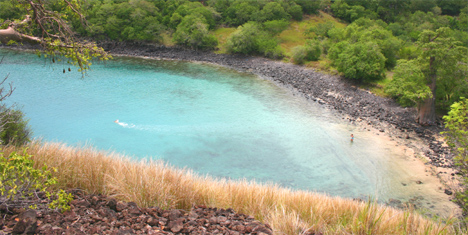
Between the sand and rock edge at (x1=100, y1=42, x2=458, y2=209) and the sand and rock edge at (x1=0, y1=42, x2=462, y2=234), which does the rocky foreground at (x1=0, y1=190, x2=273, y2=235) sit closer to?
the sand and rock edge at (x1=0, y1=42, x2=462, y2=234)

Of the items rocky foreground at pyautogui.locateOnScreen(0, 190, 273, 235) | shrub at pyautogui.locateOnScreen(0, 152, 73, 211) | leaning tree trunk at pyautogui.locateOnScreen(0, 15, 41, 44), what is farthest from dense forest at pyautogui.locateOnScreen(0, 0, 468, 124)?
shrub at pyautogui.locateOnScreen(0, 152, 73, 211)

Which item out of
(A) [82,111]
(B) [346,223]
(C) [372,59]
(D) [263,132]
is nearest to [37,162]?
(B) [346,223]

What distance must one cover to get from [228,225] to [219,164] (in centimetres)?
1471

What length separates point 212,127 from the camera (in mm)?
27219

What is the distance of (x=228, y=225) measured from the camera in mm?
6508

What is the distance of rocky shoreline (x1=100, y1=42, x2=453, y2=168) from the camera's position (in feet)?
82.7

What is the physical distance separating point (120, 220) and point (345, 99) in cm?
3207

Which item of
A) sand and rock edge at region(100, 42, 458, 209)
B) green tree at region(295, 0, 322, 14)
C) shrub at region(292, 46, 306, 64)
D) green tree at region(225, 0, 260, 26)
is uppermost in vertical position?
green tree at region(295, 0, 322, 14)

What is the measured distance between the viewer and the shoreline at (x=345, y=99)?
73.9 feet

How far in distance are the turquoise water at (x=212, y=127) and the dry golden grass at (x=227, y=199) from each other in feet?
18.6

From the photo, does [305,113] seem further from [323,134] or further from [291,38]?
[291,38]

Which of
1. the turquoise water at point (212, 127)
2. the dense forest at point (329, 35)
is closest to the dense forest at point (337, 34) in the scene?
the dense forest at point (329, 35)

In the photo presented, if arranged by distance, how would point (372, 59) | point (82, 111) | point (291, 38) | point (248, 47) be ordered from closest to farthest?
point (82, 111), point (372, 59), point (248, 47), point (291, 38)

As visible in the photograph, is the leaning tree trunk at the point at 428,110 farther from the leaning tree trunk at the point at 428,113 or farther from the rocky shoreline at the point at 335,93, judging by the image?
the rocky shoreline at the point at 335,93
